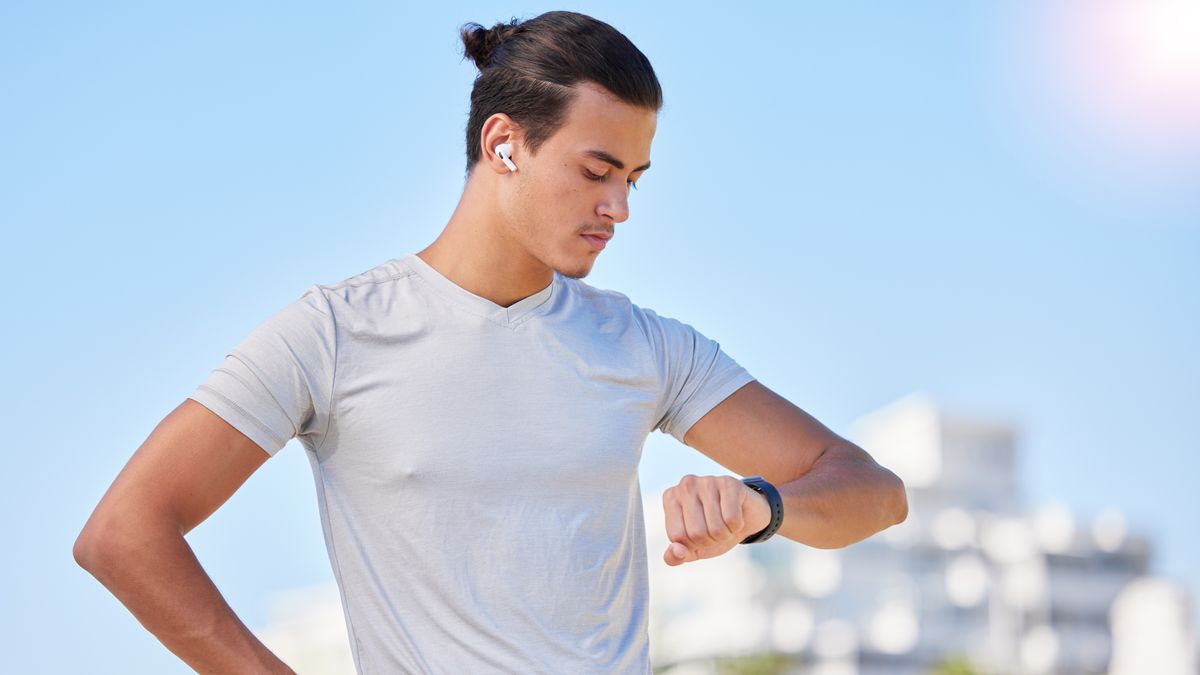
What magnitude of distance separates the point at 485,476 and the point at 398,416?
0.20 metres

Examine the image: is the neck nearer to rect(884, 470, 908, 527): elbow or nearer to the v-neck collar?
the v-neck collar

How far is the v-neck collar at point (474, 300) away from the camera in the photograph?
304cm

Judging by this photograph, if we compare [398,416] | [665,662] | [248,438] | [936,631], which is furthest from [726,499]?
[936,631]

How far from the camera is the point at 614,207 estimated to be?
2.99 meters

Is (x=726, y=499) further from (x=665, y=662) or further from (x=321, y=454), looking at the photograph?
(x=665, y=662)


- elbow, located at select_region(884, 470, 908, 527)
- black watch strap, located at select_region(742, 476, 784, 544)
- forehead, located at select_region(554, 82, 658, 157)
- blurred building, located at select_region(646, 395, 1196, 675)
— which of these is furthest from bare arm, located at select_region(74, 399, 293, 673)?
blurred building, located at select_region(646, 395, 1196, 675)

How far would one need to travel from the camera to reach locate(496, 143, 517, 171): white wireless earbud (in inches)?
122

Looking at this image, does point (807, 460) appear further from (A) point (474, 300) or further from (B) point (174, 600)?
(B) point (174, 600)

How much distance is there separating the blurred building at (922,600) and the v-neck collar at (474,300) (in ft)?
214

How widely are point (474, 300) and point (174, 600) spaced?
84 cm

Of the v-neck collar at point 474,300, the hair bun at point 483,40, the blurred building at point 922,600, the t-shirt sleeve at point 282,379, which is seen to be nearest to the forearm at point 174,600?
the t-shirt sleeve at point 282,379

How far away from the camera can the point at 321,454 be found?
2.92m

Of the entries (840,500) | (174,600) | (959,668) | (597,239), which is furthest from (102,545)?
(959,668)

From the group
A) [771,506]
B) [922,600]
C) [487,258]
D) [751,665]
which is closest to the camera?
[771,506]
